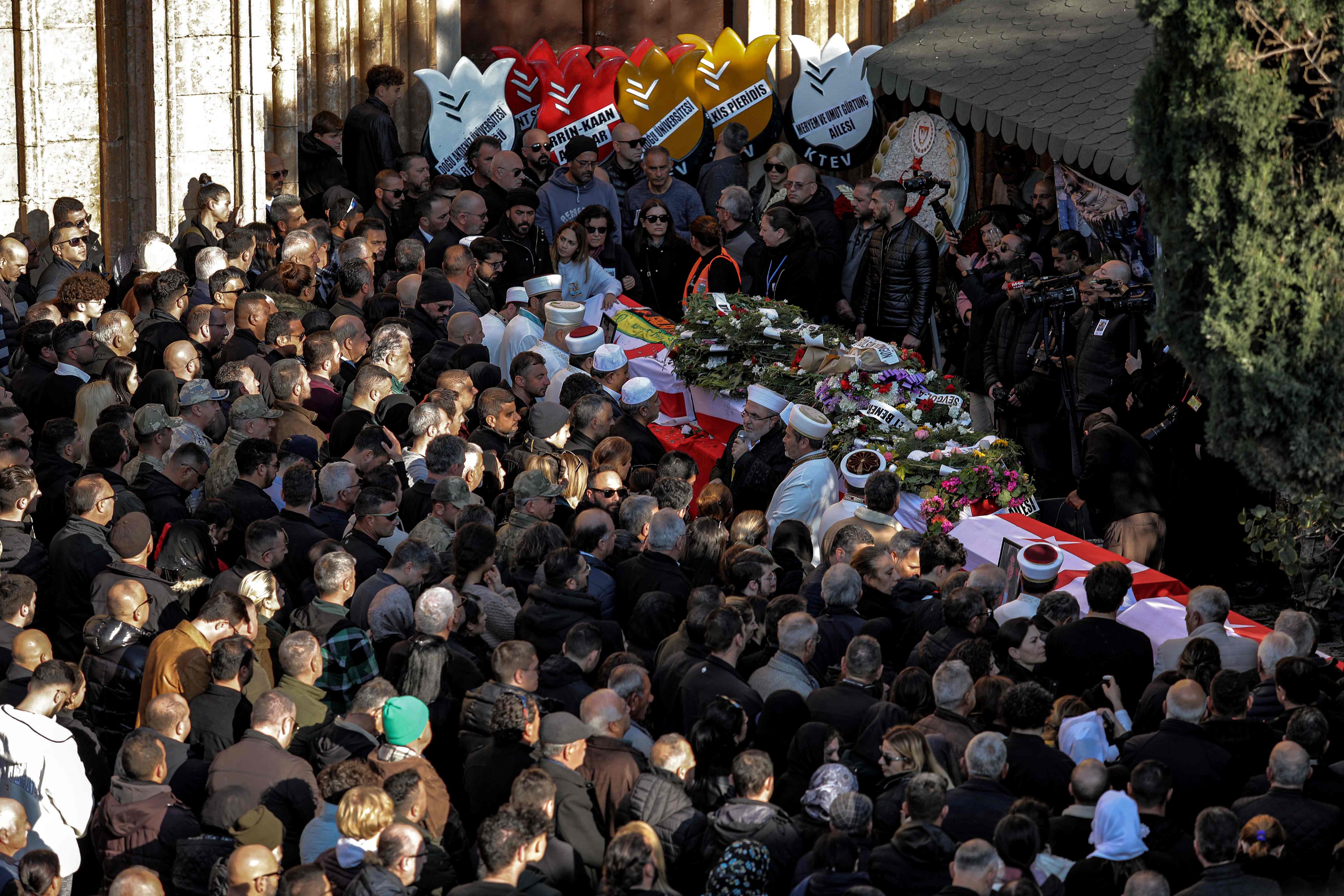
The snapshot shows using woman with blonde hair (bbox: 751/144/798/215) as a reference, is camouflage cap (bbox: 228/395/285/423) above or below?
below

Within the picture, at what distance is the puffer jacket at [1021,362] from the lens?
11375 millimetres

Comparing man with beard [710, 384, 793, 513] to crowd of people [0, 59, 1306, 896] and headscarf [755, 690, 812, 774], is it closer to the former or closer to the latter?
crowd of people [0, 59, 1306, 896]

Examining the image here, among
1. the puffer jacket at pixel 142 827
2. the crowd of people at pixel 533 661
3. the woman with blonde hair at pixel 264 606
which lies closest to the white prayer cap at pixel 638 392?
the crowd of people at pixel 533 661

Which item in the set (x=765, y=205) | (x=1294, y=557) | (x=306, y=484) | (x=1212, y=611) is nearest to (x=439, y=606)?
(x=306, y=484)

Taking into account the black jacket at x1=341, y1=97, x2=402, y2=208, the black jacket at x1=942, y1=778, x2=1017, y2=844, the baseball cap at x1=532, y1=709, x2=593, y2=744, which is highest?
the black jacket at x1=341, y1=97, x2=402, y2=208

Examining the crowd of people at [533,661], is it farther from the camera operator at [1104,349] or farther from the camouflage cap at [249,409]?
the camera operator at [1104,349]

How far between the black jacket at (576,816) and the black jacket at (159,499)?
10.6ft

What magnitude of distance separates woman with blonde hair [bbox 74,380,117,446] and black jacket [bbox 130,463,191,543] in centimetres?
150

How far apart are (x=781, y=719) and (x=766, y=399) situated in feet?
11.6

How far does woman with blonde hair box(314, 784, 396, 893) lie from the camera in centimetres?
575

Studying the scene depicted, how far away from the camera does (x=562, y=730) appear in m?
6.40

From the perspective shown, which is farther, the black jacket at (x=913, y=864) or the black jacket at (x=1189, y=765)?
the black jacket at (x=1189, y=765)

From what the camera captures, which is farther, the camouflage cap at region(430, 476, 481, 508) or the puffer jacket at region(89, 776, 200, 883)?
the camouflage cap at region(430, 476, 481, 508)

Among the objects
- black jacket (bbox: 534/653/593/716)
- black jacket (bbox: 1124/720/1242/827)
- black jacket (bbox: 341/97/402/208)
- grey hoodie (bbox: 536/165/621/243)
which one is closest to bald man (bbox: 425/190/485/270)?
grey hoodie (bbox: 536/165/621/243)
